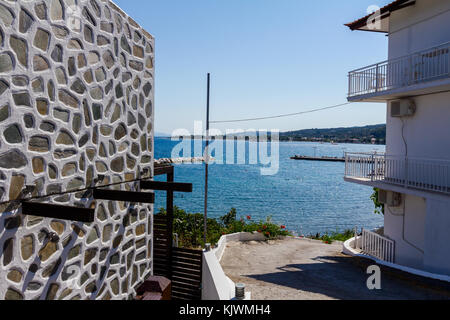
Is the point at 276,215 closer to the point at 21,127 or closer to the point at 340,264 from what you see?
the point at 340,264

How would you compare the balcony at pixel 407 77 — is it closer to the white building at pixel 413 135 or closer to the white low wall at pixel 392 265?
the white building at pixel 413 135

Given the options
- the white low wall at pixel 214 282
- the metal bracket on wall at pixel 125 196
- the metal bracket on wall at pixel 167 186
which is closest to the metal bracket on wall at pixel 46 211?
the metal bracket on wall at pixel 125 196

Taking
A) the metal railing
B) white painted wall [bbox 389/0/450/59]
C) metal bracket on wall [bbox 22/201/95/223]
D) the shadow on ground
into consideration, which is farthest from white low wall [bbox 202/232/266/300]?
white painted wall [bbox 389/0/450/59]

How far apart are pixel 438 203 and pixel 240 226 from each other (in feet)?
29.1

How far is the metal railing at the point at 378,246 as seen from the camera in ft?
37.9

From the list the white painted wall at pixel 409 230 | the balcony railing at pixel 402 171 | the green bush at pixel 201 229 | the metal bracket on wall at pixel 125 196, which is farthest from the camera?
the green bush at pixel 201 229

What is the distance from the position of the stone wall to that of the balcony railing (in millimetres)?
8042

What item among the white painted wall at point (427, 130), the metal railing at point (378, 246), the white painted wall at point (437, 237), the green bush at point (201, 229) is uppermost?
the white painted wall at point (427, 130)

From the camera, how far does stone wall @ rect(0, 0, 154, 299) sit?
4047 mm

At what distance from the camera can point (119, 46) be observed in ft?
21.2

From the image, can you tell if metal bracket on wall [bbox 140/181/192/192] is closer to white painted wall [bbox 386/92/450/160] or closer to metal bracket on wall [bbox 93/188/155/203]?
metal bracket on wall [bbox 93/188/155/203]

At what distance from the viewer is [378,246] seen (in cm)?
1177

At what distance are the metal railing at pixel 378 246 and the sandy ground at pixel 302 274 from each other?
2.66ft

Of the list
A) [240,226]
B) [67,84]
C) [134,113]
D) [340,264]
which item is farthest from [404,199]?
[67,84]
